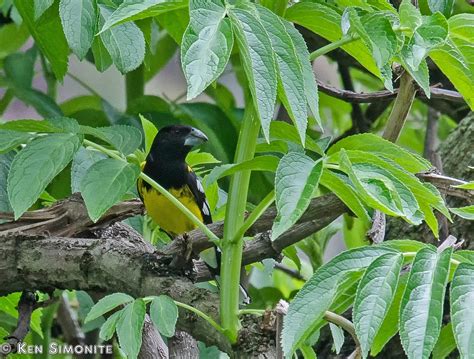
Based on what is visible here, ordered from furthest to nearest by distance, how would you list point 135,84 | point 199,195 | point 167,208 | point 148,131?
point 135,84 → point 199,195 → point 167,208 → point 148,131

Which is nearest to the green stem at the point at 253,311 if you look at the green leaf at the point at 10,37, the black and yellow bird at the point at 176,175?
the black and yellow bird at the point at 176,175

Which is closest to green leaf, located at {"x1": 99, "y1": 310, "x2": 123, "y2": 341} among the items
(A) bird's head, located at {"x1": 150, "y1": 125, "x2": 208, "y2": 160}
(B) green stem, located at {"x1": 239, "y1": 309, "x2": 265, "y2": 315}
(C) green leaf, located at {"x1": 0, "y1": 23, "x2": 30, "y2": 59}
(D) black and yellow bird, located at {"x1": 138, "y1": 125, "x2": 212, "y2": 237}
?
(B) green stem, located at {"x1": 239, "y1": 309, "x2": 265, "y2": 315}

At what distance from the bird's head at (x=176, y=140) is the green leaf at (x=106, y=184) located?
2.49ft

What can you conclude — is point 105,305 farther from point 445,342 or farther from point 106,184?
point 445,342

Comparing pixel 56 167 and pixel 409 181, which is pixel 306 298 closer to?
pixel 409 181

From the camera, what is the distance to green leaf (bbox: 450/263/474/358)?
0.66m

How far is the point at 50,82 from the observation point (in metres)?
1.90

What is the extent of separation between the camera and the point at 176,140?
5.60ft

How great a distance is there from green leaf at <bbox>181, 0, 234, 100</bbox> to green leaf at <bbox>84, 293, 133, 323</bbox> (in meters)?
0.25

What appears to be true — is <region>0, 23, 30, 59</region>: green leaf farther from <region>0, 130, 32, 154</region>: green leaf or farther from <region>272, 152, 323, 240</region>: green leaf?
<region>272, 152, 323, 240</region>: green leaf

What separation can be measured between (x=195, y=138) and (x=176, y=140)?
6 centimetres

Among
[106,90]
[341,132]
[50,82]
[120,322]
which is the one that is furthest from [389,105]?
[120,322]

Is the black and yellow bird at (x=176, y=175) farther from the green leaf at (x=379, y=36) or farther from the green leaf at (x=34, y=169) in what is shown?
the green leaf at (x=379, y=36)

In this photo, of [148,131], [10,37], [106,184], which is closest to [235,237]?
[106,184]
